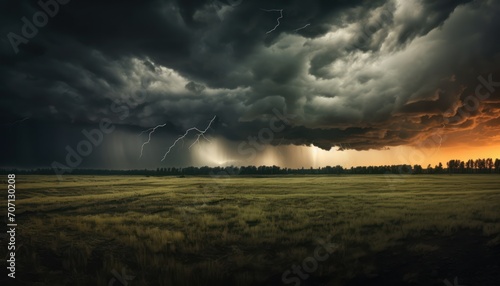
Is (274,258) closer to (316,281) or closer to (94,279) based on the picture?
(316,281)

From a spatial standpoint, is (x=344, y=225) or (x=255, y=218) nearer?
(x=344, y=225)

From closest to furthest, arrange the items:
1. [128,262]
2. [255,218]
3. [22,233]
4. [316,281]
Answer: [316,281]
[128,262]
[22,233]
[255,218]

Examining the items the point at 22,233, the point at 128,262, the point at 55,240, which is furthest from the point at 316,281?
the point at 22,233

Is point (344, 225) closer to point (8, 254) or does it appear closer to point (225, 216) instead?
point (225, 216)

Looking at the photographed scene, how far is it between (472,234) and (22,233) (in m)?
26.6

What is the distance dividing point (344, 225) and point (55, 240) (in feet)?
59.0

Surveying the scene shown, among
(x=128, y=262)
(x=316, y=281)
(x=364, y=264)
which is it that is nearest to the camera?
(x=316, y=281)

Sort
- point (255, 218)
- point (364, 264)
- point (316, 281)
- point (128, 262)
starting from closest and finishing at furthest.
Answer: point (316, 281), point (364, 264), point (128, 262), point (255, 218)

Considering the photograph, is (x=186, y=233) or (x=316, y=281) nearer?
(x=316, y=281)

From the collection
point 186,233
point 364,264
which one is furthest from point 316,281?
point 186,233

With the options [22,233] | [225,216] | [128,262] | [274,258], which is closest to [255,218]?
[225,216]

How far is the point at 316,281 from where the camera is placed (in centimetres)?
1173

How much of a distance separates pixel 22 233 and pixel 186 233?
10097 millimetres

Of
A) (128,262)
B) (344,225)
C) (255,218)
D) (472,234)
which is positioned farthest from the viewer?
(255,218)
